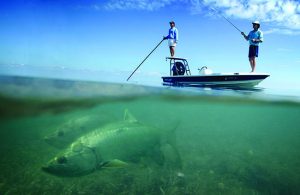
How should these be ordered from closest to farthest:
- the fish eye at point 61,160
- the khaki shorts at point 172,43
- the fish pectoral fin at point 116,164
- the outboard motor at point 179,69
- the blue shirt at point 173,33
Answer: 1. the fish pectoral fin at point 116,164
2. the fish eye at point 61,160
3. the blue shirt at point 173,33
4. the khaki shorts at point 172,43
5. the outboard motor at point 179,69

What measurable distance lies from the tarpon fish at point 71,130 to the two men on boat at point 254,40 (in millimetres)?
9173

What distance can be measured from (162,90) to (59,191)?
34.0 ft

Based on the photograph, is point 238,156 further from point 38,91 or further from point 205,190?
point 38,91

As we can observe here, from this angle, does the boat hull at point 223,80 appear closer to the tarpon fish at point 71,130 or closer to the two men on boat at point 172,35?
the two men on boat at point 172,35

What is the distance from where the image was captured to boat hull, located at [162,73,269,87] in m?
14.7

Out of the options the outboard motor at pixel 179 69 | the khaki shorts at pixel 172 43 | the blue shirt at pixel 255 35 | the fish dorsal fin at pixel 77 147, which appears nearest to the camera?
the fish dorsal fin at pixel 77 147

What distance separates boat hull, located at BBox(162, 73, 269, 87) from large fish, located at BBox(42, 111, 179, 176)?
23.1 ft

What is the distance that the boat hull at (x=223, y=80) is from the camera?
48.3 ft

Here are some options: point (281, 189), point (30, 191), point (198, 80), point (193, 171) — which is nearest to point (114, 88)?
point (198, 80)

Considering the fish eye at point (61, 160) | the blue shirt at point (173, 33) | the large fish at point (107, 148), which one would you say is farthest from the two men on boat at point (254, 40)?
the fish eye at point (61, 160)

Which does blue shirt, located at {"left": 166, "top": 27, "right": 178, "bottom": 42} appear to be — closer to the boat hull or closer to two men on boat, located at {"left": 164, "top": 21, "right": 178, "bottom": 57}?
two men on boat, located at {"left": 164, "top": 21, "right": 178, "bottom": 57}

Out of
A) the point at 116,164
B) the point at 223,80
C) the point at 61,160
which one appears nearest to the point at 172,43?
the point at 223,80

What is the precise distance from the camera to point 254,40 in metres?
13.5

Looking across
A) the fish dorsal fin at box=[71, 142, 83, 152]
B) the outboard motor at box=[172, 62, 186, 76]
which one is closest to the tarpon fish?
the fish dorsal fin at box=[71, 142, 83, 152]
